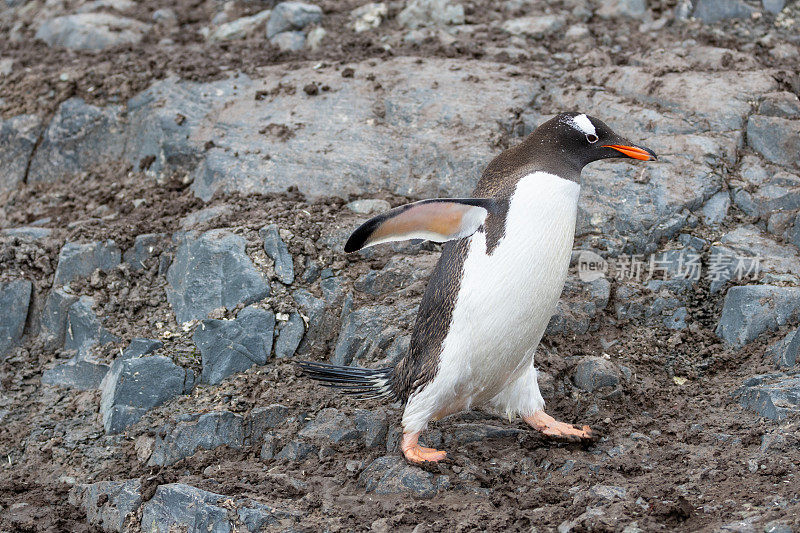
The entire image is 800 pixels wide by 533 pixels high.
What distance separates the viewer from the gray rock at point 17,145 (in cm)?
663

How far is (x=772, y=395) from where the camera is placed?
3924 mm

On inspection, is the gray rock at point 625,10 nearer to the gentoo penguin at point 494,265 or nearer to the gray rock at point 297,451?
the gentoo penguin at point 494,265

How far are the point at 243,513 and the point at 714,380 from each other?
2483 mm

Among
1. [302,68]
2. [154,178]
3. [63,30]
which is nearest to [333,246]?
[154,178]

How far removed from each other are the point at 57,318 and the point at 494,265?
117 inches

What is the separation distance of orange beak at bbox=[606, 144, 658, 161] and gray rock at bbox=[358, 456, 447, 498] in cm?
167

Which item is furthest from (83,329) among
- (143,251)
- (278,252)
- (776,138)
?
(776,138)

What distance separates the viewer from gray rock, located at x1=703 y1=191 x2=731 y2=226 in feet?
17.3

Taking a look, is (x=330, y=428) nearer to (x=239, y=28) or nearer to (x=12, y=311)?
(x=12, y=311)

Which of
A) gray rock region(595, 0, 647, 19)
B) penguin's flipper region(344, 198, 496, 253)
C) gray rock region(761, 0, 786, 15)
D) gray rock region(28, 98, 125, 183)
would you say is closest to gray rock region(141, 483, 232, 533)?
penguin's flipper region(344, 198, 496, 253)

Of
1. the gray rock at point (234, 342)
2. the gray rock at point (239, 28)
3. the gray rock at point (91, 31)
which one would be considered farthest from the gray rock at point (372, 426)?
the gray rock at point (91, 31)

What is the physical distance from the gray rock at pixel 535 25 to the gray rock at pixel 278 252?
3138 millimetres

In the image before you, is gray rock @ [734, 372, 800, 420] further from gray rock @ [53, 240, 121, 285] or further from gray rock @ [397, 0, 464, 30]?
gray rock @ [397, 0, 464, 30]

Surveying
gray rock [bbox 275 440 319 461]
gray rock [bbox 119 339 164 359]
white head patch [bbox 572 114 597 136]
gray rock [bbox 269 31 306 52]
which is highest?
white head patch [bbox 572 114 597 136]
